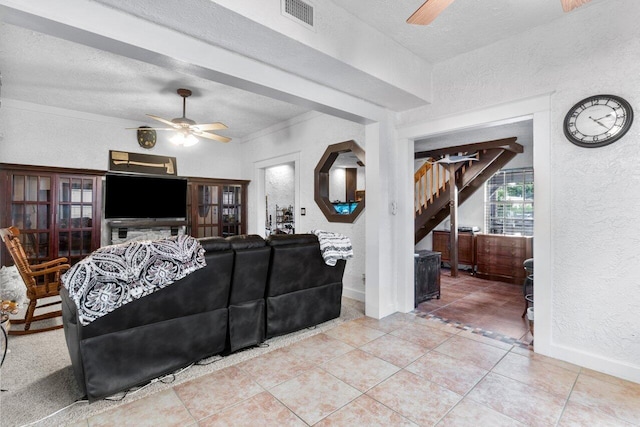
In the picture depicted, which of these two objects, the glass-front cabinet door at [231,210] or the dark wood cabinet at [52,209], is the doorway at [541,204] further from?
the dark wood cabinet at [52,209]

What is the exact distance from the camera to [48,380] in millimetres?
2273

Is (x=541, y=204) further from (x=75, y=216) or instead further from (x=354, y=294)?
(x=75, y=216)

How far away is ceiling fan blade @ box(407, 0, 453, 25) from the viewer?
166 cm

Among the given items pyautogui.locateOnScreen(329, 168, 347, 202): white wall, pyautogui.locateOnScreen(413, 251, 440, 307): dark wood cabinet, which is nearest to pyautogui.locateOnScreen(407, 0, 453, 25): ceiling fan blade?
pyautogui.locateOnScreen(413, 251, 440, 307): dark wood cabinet

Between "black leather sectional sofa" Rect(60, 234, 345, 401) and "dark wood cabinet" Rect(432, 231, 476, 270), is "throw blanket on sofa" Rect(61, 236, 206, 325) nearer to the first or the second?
"black leather sectional sofa" Rect(60, 234, 345, 401)

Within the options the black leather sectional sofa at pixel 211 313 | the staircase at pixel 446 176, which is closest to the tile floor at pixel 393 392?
the black leather sectional sofa at pixel 211 313

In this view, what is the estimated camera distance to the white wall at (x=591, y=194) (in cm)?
230

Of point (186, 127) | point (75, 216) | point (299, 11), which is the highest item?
point (299, 11)

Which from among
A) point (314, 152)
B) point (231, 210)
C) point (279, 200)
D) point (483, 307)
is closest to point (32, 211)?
point (231, 210)

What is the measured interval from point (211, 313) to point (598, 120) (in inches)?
132

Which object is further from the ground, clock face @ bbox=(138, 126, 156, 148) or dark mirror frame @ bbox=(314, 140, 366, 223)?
clock face @ bbox=(138, 126, 156, 148)

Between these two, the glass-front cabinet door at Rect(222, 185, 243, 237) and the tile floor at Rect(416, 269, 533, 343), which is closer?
the tile floor at Rect(416, 269, 533, 343)

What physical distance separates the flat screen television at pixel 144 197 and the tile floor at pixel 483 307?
14.8ft

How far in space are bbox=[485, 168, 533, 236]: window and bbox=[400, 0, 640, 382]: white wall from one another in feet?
13.4
